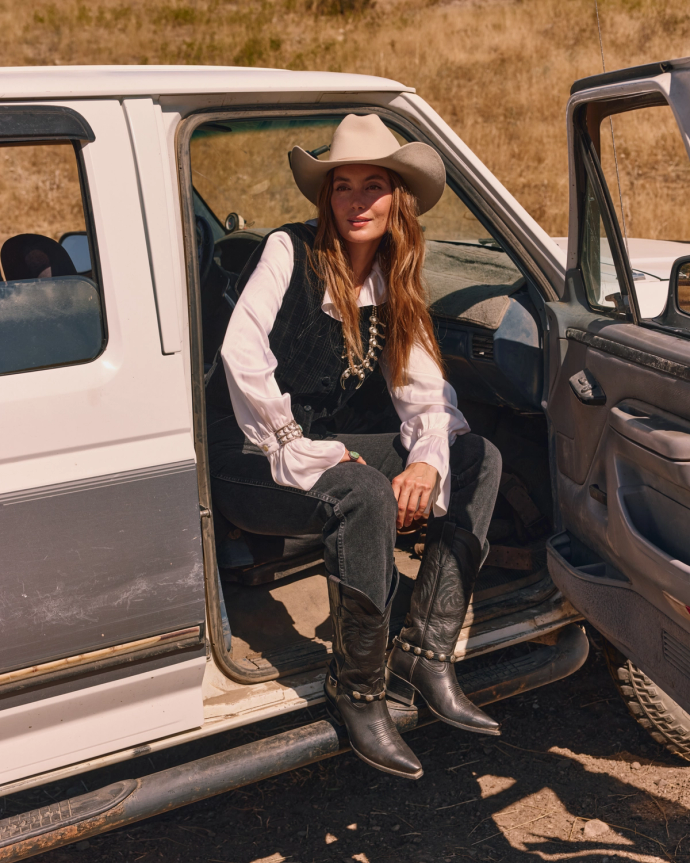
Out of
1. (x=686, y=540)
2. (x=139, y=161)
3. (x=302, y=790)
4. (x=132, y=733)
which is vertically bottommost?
(x=302, y=790)

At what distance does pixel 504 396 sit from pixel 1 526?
1.54 meters

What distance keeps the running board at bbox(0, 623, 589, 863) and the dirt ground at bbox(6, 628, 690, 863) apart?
425 mm

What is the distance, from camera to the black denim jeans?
193 cm

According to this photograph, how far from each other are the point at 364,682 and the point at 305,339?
3.02ft

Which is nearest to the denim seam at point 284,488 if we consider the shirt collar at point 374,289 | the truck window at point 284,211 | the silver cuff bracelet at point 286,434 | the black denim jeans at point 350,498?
the black denim jeans at point 350,498

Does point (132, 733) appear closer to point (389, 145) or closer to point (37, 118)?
point (37, 118)

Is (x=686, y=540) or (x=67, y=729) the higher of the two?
(x=686, y=540)

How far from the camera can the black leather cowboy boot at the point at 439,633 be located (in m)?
2.03

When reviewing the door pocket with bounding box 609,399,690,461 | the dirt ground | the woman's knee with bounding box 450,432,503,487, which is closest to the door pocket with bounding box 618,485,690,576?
the door pocket with bounding box 609,399,690,461

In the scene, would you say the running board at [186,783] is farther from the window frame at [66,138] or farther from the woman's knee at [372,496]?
the window frame at [66,138]

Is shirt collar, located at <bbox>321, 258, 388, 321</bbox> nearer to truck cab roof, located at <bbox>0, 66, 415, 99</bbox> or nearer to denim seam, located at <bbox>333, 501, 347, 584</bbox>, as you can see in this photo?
truck cab roof, located at <bbox>0, 66, 415, 99</bbox>

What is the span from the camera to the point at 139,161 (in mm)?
1702

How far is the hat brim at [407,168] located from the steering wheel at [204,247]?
0.56m

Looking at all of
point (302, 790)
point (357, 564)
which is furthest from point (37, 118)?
point (302, 790)
